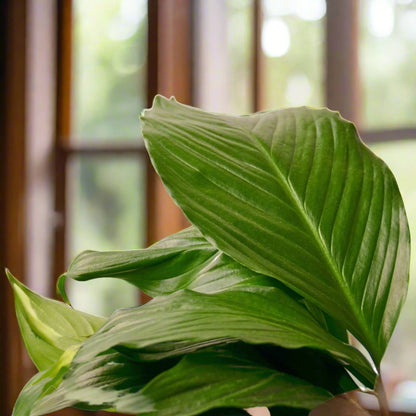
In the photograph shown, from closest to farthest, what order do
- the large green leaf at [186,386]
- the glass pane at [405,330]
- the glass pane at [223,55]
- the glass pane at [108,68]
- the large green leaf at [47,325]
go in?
the large green leaf at [186,386], the large green leaf at [47,325], the glass pane at [405,330], the glass pane at [223,55], the glass pane at [108,68]

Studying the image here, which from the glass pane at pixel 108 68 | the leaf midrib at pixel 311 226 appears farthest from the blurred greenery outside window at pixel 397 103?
the leaf midrib at pixel 311 226

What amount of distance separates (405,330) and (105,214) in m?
0.81

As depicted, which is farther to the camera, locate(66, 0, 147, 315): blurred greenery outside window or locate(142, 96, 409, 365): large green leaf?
locate(66, 0, 147, 315): blurred greenery outside window

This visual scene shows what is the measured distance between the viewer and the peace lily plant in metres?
0.21

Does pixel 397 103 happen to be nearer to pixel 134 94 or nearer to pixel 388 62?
pixel 388 62

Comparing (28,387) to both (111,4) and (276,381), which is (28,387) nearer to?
(276,381)

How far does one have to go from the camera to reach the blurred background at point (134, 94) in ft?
4.02

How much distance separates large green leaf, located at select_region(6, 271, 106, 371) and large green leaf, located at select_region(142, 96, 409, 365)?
0.33 feet

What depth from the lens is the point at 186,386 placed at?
0.20 metres

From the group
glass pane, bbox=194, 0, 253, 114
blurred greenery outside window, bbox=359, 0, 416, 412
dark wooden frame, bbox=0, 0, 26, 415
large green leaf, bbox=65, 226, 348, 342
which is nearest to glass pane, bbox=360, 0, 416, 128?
blurred greenery outside window, bbox=359, 0, 416, 412

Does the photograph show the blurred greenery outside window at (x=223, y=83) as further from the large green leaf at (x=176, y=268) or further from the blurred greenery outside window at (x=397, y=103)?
the large green leaf at (x=176, y=268)

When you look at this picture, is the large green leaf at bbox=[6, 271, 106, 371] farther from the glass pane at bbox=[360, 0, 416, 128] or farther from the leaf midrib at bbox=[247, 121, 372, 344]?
the glass pane at bbox=[360, 0, 416, 128]

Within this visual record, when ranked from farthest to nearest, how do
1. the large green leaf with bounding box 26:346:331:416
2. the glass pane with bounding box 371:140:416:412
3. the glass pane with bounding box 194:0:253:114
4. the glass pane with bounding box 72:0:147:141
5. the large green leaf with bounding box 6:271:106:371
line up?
the glass pane with bounding box 72:0:147:141 → the glass pane with bounding box 194:0:253:114 → the glass pane with bounding box 371:140:416:412 → the large green leaf with bounding box 6:271:106:371 → the large green leaf with bounding box 26:346:331:416

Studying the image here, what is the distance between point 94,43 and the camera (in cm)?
165
